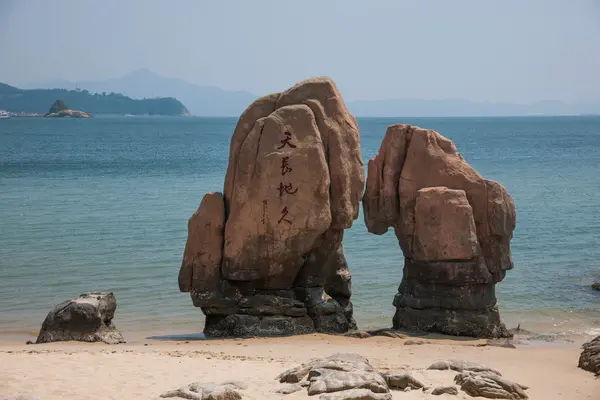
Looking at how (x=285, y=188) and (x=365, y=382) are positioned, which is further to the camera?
(x=285, y=188)

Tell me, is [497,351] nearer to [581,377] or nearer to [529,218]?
[581,377]

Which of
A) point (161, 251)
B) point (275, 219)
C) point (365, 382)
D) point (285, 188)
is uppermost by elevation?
point (285, 188)

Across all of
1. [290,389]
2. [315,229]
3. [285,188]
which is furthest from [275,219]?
[290,389]

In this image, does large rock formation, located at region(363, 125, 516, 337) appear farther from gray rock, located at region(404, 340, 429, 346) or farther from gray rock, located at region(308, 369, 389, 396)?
gray rock, located at region(308, 369, 389, 396)

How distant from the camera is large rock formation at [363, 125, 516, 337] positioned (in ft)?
56.1

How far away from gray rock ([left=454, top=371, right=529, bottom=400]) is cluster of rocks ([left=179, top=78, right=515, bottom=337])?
15.4 feet

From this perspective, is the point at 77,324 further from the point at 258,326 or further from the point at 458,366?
the point at 458,366

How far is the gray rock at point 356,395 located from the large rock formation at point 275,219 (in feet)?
17.7

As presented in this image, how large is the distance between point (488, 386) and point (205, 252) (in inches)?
258

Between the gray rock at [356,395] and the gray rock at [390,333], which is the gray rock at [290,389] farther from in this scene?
the gray rock at [390,333]

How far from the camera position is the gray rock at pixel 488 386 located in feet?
39.4

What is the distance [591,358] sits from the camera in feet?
47.0

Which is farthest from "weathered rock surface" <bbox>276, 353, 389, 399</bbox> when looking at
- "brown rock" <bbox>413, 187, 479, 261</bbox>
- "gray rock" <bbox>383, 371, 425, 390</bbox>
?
→ "brown rock" <bbox>413, 187, 479, 261</bbox>

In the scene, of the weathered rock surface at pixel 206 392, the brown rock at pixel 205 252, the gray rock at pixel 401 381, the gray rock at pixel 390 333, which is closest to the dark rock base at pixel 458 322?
the gray rock at pixel 390 333
